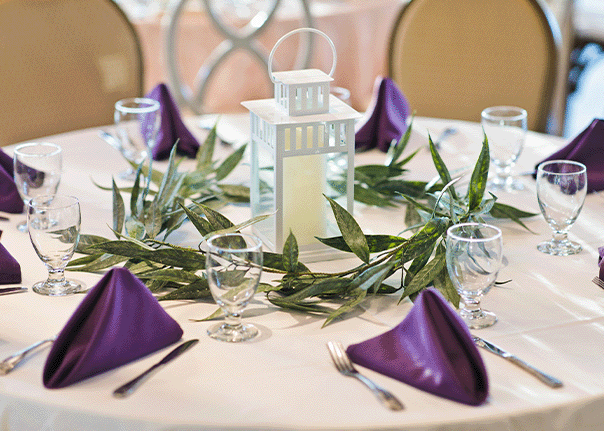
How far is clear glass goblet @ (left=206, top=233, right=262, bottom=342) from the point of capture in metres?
1.06

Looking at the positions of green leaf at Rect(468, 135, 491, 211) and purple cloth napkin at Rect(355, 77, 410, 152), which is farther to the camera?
purple cloth napkin at Rect(355, 77, 410, 152)

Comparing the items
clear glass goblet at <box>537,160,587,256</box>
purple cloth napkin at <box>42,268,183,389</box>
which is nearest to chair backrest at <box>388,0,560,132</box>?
clear glass goblet at <box>537,160,587,256</box>

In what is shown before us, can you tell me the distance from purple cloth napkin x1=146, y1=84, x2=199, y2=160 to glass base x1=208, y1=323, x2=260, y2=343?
96cm

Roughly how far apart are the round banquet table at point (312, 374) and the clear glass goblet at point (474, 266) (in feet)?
0.15

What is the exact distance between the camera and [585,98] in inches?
210

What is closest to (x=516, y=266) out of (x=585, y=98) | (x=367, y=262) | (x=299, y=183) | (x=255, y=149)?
(x=367, y=262)

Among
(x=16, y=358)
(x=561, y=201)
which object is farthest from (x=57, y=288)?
(x=561, y=201)

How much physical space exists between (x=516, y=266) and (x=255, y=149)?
0.57 m

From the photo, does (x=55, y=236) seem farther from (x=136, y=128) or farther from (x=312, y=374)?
(x=136, y=128)

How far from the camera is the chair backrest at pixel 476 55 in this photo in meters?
2.77

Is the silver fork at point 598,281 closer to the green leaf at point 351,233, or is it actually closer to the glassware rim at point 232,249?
the green leaf at point 351,233

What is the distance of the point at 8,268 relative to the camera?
Answer: 4.29ft

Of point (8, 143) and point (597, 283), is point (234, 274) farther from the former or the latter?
point (8, 143)

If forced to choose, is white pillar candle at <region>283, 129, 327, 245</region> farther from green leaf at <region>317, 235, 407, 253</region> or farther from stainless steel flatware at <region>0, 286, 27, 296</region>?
stainless steel flatware at <region>0, 286, 27, 296</region>
